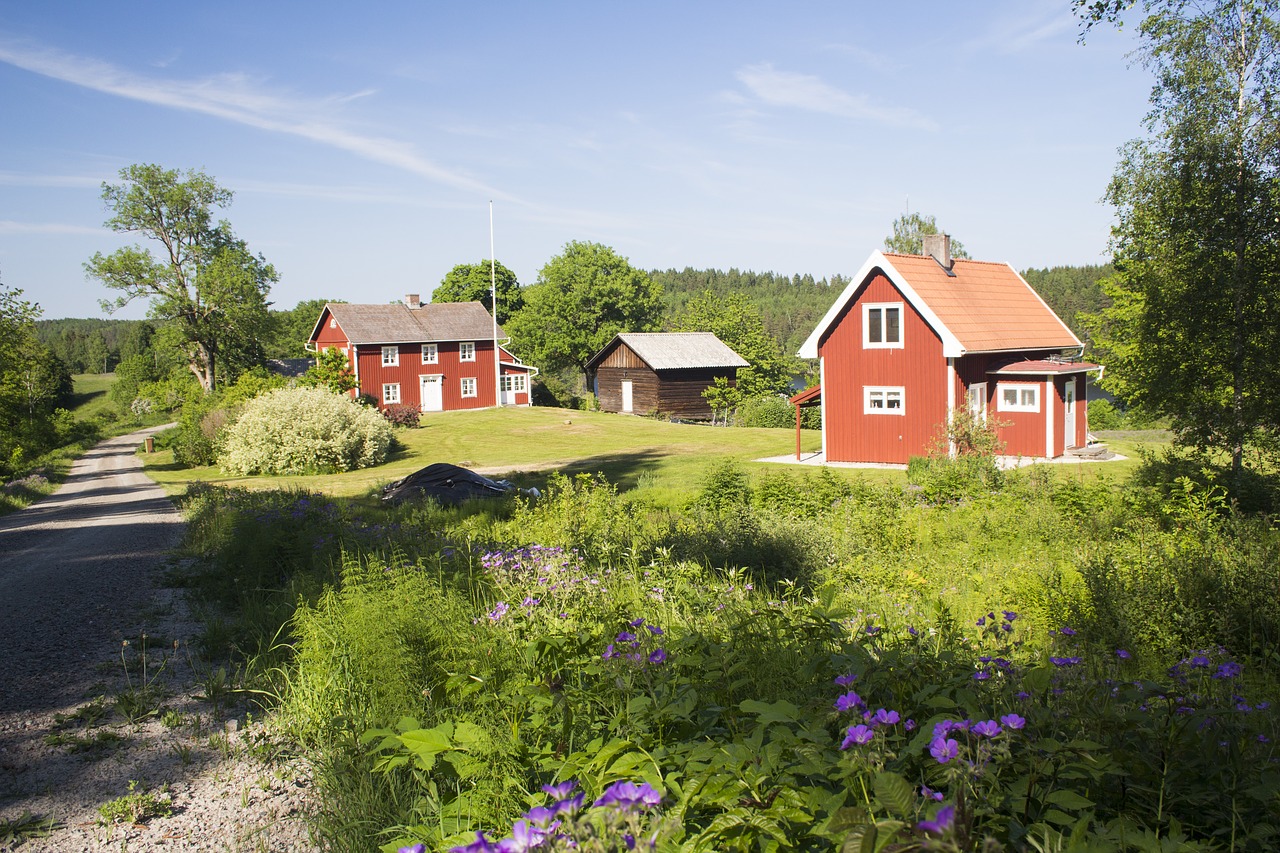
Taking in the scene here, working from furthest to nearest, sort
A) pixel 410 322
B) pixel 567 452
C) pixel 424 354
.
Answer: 1. pixel 410 322
2. pixel 424 354
3. pixel 567 452

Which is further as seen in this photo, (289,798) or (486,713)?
(289,798)

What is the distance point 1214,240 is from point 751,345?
151ft

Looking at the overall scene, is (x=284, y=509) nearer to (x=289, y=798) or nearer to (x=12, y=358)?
(x=289, y=798)

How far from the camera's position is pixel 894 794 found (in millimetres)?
1916

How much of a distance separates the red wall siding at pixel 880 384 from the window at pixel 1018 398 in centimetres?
252

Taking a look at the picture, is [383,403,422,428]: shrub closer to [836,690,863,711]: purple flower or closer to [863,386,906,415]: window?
[863,386,906,415]: window

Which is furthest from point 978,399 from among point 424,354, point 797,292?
point 797,292

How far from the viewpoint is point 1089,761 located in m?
2.47

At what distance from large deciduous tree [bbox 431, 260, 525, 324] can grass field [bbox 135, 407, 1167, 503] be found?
3152 centimetres

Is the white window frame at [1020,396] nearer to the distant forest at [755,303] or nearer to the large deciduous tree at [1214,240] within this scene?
the large deciduous tree at [1214,240]

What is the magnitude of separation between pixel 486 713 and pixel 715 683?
3.73 ft

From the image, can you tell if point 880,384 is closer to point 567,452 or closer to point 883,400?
point 883,400

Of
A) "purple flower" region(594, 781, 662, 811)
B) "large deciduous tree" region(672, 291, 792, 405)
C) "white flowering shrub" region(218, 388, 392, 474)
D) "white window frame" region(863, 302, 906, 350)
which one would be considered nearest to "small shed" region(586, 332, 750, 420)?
"large deciduous tree" region(672, 291, 792, 405)

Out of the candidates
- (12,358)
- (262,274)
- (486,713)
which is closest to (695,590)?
(486,713)
